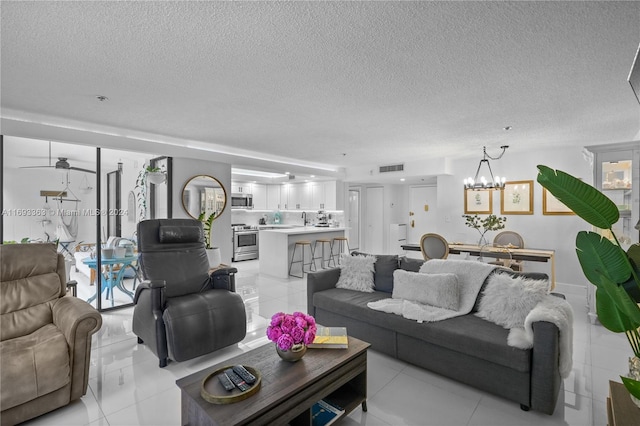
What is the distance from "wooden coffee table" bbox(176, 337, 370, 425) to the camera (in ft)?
4.78

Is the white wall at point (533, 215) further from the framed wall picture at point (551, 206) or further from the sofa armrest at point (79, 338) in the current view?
the sofa armrest at point (79, 338)

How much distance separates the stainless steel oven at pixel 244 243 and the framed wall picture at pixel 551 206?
6.55 meters

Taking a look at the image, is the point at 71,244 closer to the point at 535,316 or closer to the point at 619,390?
the point at 535,316

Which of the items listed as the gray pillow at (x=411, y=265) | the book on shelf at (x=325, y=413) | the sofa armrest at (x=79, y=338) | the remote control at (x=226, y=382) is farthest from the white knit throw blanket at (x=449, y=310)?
the sofa armrest at (x=79, y=338)

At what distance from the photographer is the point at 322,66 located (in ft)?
7.66

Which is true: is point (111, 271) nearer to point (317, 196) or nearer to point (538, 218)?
point (317, 196)

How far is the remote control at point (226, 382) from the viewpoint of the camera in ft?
5.20

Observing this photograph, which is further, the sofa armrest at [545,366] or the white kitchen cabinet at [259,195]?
the white kitchen cabinet at [259,195]

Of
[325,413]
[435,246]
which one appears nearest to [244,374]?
[325,413]

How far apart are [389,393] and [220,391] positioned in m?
1.32

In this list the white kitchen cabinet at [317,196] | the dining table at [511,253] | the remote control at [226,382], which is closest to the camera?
the remote control at [226,382]

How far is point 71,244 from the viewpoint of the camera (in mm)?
4047

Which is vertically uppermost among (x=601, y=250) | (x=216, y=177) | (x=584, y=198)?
(x=216, y=177)

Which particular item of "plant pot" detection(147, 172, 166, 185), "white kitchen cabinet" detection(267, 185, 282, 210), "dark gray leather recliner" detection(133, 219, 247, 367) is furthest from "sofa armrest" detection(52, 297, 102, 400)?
"white kitchen cabinet" detection(267, 185, 282, 210)
